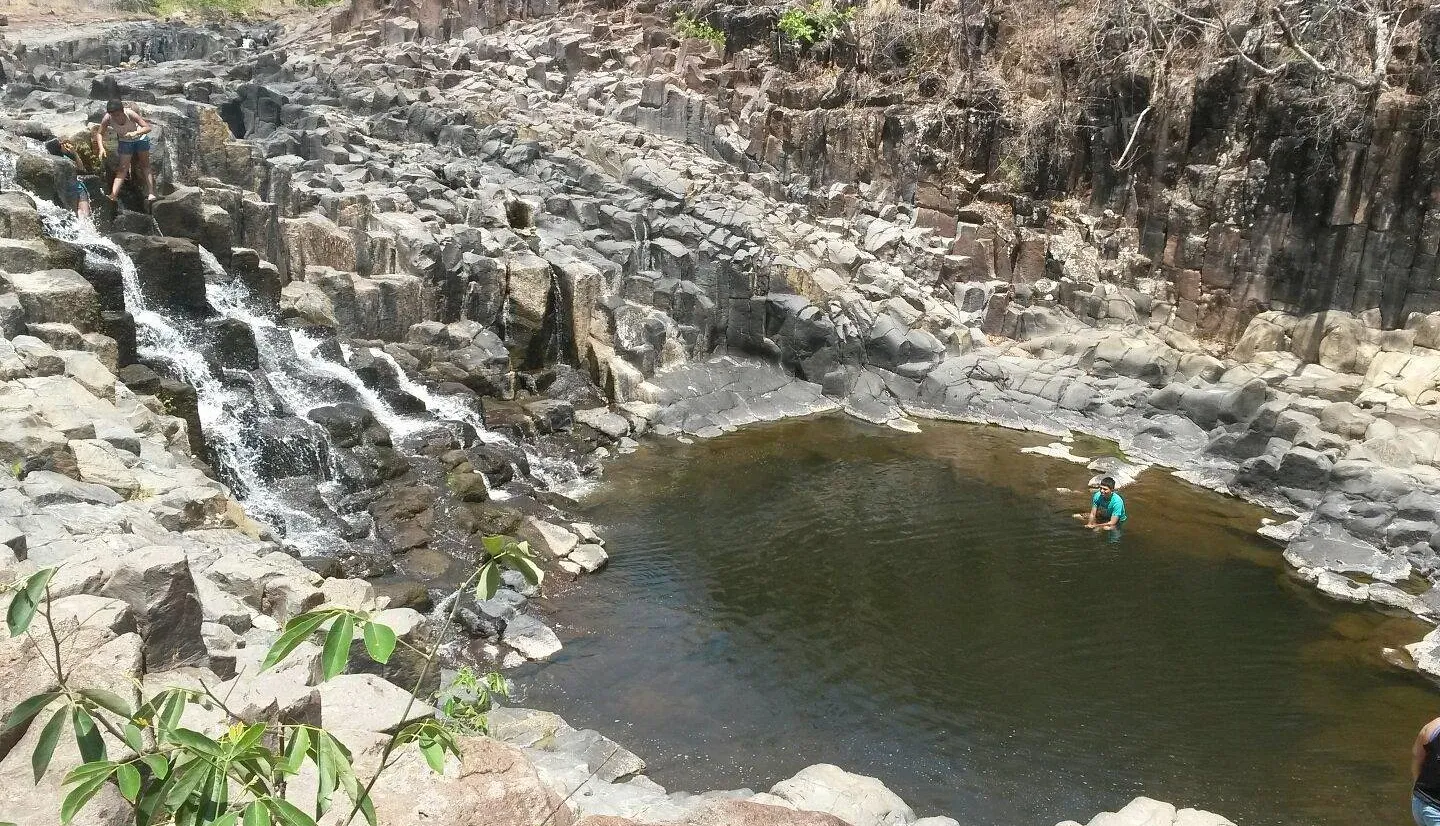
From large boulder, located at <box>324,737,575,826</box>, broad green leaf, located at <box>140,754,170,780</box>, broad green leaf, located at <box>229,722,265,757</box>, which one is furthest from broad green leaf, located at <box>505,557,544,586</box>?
large boulder, located at <box>324,737,575,826</box>

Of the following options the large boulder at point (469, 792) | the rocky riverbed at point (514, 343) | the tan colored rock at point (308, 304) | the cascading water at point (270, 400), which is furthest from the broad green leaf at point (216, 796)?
the tan colored rock at point (308, 304)

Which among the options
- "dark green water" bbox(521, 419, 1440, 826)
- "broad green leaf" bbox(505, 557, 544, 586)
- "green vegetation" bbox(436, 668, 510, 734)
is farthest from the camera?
"dark green water" bbox(521, 419, 1440, 826)

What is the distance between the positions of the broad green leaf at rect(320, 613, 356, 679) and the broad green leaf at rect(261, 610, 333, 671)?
0.06 m

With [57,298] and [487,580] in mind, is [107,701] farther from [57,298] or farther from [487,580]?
[57,298]

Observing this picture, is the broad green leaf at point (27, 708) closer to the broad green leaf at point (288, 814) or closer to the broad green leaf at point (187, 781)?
the broad green leaf at point (187, 781)

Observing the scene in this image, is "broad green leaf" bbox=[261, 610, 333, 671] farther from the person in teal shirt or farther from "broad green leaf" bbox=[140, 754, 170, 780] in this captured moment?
the person in teal shirt

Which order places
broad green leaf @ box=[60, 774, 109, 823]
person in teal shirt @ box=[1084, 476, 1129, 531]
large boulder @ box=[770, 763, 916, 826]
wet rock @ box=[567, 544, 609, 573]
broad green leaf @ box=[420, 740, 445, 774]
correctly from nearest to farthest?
broad green leaf @ box=[60, 774, 109, 823]
broad green leaf @ box=[420, 740, 445, 774]
large boulder @ box=[770, 763, 916, 826]
wet rock @ box=[567, 544, 609, 573]
person in teal shirt @ box=[1084, 476, 1129, 531]

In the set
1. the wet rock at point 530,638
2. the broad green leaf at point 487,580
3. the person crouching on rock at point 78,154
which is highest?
the broad green leaf at point 487,580

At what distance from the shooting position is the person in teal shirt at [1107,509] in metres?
16.8

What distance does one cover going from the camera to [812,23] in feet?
107

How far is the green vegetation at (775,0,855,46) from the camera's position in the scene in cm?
3238

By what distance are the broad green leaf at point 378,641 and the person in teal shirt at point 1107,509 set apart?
1580cm

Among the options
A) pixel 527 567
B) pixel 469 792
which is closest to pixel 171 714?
pixel 527 567

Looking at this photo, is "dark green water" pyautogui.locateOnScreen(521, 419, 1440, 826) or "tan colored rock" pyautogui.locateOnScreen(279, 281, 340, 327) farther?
"tan colored rock" pyautogui.locateOnScreen(279, 281, 340, 327)
